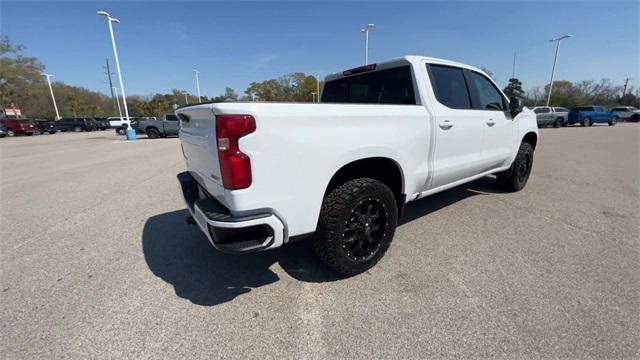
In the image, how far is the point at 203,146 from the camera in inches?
85.3

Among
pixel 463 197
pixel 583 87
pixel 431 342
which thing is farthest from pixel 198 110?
pixel 583 87

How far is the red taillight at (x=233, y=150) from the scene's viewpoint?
1.74 meters

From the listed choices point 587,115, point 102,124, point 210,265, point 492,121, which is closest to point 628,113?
point 587,115

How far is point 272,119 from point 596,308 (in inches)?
110

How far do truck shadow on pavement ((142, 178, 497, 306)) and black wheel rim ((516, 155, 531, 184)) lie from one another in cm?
270

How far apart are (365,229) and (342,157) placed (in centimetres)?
75

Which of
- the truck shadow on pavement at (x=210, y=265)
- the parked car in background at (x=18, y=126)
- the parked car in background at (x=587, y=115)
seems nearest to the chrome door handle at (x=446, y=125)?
the truck shadow on pavement at (x=210, y=265)

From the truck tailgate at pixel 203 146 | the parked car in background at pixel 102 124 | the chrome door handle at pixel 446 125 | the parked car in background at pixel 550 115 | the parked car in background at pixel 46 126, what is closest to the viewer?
the truck tailgate at pixel 203 146

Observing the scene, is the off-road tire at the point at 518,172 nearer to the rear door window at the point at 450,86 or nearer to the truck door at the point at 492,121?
the truck door at the point at 492,121

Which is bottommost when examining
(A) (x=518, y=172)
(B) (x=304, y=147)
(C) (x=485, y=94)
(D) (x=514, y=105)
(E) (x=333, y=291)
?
(E) (x=333, y=291)

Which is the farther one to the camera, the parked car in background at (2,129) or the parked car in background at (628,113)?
the parked car in background at (628,113)

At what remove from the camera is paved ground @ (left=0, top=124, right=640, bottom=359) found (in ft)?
6.01

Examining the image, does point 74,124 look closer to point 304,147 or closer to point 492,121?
point 304,147

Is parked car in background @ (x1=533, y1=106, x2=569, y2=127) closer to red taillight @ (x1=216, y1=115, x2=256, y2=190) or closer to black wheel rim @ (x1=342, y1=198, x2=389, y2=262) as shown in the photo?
black wheel rim @ (x1=342, y1=198, x2=389, y2=262)
